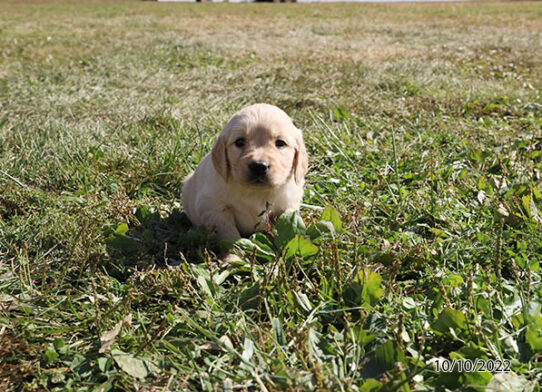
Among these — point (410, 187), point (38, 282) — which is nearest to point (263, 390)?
point (38, 282)

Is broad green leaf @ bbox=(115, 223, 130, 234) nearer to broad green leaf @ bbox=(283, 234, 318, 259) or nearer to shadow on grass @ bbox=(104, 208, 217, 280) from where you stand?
shadow on grass @ bbox=(104, 208, 217, 280)

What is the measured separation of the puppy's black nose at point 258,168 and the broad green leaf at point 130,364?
1118mm

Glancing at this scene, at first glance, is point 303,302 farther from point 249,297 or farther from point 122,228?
point 122,228

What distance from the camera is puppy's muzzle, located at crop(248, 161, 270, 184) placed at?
8.20 feet

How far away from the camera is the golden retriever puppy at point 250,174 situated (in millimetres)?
2568

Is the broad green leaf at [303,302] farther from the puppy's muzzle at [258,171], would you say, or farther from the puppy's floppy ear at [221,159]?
the puppy's floppy ear at [221,159]

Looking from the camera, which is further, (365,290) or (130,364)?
(365,290)

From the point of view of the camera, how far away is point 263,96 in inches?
237

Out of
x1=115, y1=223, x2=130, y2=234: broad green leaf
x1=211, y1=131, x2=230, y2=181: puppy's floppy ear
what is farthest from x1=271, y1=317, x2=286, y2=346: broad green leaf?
x1=115, y1=223, x2=130, y2=234: broad green leaf

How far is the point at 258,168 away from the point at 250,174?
6cm

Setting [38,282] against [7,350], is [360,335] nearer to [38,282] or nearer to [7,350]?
[7,350]

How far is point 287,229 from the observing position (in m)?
2.52

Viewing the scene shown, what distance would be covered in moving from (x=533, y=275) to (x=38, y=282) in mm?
2511
